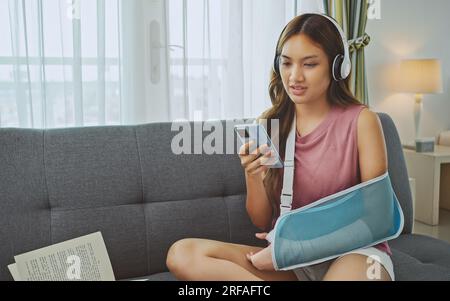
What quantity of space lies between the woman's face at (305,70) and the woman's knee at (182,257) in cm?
43

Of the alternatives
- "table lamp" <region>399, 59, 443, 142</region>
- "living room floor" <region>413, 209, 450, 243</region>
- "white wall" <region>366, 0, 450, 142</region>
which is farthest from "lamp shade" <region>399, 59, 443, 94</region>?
"living room floor" <region>413, 209, 450, 243</region>

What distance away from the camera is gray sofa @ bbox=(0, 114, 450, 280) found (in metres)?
1.34

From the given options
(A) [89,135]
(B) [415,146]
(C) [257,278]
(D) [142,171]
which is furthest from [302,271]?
(B) [415,146]

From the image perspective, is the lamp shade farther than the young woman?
Yes

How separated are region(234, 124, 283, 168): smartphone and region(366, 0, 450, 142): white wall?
78.8 inches

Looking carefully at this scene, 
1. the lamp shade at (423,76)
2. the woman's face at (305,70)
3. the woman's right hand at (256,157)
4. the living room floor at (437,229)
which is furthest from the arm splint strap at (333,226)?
the lamp shade at (423,76)

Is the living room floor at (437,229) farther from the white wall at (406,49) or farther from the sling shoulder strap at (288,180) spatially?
the sling shoulder strap at (288,180)

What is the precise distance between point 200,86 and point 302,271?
1.44 m

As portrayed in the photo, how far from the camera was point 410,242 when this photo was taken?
162cm

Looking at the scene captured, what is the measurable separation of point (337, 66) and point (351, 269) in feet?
1.52

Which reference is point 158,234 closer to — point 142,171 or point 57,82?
point 142,171

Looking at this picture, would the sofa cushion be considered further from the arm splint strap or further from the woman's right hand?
the woman's right hand

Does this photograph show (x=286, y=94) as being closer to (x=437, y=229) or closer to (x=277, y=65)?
(x=277, y=65)

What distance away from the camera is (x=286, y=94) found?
4.12 ft
